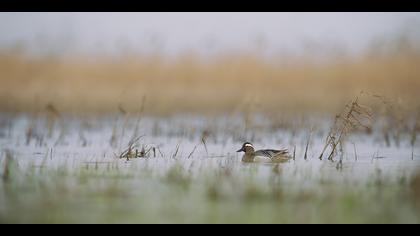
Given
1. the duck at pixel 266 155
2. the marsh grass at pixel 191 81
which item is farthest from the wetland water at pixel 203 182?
the marsh grass at pixel 191 81

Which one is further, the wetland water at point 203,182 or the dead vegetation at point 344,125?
the dead vegetation at point 344,125

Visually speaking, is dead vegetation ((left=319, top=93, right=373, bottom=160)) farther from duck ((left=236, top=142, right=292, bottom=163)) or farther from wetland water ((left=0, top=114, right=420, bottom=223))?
duck ((left=236, top=142, right=292, bottom=163))

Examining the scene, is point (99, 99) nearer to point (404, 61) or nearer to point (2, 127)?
point (2, 127)

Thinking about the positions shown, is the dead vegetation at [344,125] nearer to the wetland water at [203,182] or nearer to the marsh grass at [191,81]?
the wetland water at [203,182]

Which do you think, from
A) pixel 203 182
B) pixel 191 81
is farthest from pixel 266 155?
pixel 191 81

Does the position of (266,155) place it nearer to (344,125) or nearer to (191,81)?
(344,125)

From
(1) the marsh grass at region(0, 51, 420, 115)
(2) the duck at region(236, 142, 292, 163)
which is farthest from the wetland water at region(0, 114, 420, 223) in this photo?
(1) the marsh grass at region(0, 51, 420, 115)

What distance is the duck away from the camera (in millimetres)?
6680

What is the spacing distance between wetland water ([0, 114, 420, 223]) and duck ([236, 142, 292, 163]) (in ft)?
0.45

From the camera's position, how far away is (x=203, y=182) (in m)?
5.48

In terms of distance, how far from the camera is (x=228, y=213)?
181 inches

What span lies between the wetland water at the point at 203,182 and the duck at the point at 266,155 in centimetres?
14

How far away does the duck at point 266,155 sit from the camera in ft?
21.9

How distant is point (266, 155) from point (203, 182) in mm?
1400
